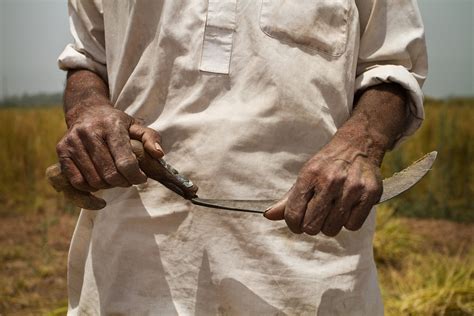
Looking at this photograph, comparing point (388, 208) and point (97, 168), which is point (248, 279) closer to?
point (97, 168)

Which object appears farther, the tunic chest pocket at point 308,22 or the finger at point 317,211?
the tunic chest pocket at point 308,22

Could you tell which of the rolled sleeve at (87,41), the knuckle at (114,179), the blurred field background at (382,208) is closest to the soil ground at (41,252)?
the blurred field background at (382,208)

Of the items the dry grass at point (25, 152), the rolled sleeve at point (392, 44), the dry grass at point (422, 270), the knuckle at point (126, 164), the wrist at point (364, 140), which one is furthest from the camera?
the dry grass at point (25, 152)

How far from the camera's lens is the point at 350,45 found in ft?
5.56

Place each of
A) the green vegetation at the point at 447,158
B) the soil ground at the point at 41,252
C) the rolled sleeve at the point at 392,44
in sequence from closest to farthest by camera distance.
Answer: the rolled sleeve at the point at 392,44
the soil ground at the point at 41,252
the green vegetation at the point at 447,158

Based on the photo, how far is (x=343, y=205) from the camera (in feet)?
4.95

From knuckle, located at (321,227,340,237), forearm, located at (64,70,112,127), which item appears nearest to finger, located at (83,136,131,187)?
forearm, located at (64,70,112,127)

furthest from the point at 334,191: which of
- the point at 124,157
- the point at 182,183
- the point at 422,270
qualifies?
the point at 422,270

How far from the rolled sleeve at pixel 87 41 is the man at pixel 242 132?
0.47 feet

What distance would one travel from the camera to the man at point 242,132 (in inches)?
64.4

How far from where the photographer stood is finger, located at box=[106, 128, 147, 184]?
58.4 inches

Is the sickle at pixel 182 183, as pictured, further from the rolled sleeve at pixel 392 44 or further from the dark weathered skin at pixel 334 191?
the rolled sleeve at pixel 392 44

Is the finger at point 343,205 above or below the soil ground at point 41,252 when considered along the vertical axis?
above

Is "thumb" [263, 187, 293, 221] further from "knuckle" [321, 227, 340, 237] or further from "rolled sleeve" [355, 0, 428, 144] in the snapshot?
"rolled sleeve" [355, 0, 428, 144]
